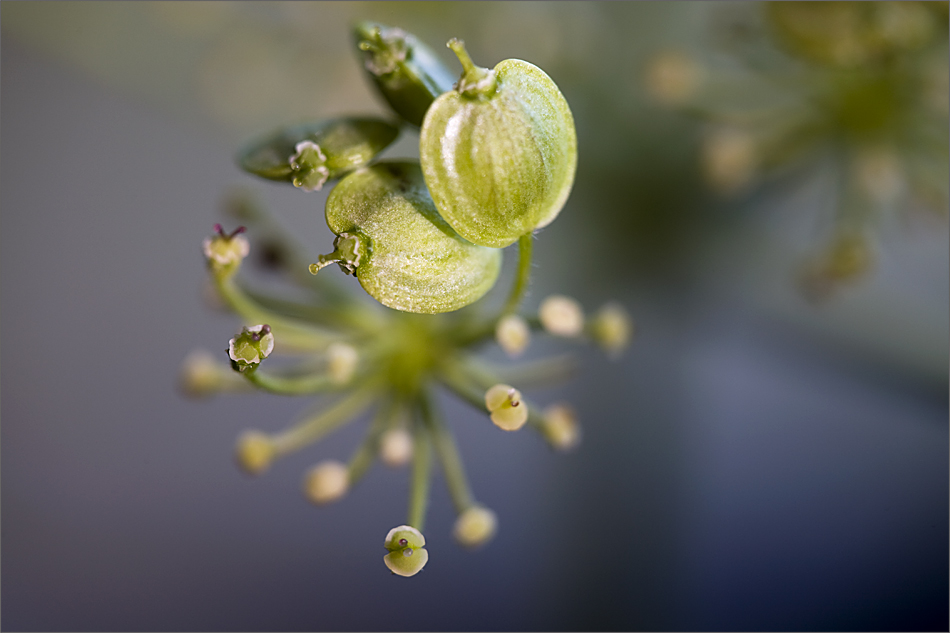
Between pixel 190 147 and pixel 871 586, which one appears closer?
pixel 871 586

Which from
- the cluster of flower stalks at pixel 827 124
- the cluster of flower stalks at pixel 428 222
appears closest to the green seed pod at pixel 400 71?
the cluster of flower stalks at pixel 428 222

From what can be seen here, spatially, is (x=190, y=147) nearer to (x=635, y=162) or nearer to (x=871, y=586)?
(x=635, y=162)

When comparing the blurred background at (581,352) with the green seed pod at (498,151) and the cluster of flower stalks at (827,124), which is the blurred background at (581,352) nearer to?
the cluster of flower stalks at (827,124)

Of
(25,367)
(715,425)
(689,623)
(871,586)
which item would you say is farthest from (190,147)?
(871,586)

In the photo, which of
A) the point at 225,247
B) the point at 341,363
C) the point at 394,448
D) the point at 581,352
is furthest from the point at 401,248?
the point at 581,352

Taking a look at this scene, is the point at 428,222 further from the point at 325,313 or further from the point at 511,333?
the point at 325,313
